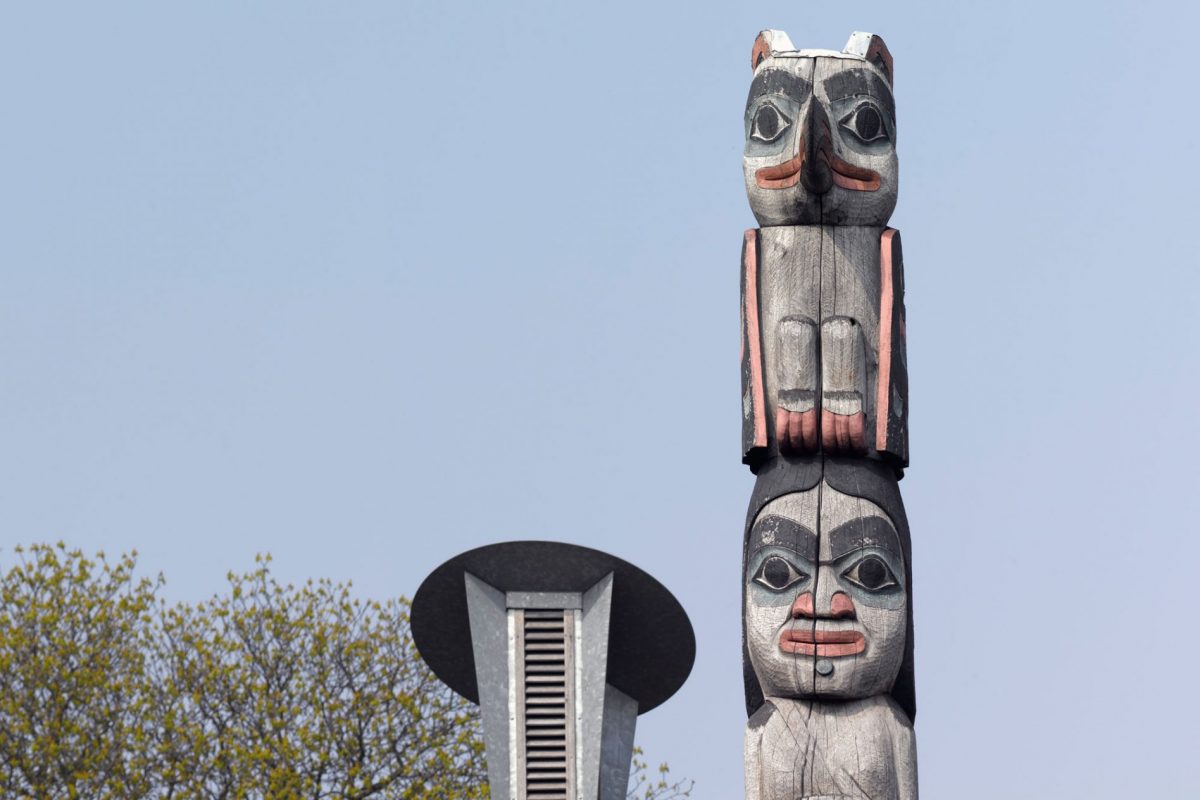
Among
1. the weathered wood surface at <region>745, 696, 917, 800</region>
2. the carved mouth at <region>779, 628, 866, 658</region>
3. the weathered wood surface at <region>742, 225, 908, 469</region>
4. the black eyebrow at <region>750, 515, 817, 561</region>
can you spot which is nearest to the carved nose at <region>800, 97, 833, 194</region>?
the weathered wood surface at <region>742, 225, 908, 469</region>

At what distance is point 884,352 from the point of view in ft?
47.8

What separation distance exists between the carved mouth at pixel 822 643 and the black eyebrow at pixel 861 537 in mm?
488

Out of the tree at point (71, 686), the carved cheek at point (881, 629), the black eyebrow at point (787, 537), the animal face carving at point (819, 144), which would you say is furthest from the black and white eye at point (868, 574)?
the tree at point (71, 686)

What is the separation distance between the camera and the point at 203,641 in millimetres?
24812

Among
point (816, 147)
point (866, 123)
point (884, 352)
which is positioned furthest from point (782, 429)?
point (866, 123)

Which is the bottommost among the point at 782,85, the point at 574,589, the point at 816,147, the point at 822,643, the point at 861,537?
the point at 822,643

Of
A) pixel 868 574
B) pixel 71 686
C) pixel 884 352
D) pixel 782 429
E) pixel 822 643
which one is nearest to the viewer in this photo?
pixel 822 643

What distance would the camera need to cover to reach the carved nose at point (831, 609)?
14062mm

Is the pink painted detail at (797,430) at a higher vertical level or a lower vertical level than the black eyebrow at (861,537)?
higher

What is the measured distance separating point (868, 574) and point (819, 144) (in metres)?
2.82

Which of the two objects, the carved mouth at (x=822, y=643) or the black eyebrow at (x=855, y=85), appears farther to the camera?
the black eyebrow at (x=855, y=85)

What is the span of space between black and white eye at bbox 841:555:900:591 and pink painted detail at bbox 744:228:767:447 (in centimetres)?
100

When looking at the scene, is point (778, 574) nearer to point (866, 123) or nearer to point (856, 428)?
point (856, 428)

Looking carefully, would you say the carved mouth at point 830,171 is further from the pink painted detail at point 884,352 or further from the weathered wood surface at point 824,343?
the pink painted detail at point 884,352
